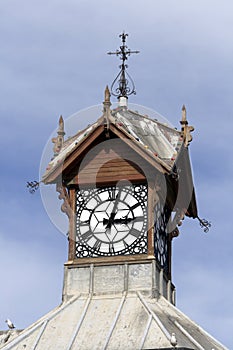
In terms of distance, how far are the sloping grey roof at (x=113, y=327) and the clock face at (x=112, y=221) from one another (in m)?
2.24

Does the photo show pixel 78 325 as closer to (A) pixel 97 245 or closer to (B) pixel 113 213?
(A) pixel 97 245

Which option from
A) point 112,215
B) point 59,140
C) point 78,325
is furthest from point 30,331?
point 59,140

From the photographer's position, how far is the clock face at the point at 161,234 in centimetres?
6059

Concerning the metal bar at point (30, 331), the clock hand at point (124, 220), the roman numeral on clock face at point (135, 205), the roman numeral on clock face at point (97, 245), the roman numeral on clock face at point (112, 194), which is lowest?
the metal bar at point (30, 331)

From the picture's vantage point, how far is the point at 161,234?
6166cm

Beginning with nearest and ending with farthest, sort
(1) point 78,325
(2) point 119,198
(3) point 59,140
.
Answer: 1. (1) point 78,325
2. (2) point 119,198
3. (3) point 59,140

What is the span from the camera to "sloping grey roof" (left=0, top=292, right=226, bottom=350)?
55188mm

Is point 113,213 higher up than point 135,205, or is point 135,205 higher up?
point 135,205

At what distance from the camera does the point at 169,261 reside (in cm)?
6250

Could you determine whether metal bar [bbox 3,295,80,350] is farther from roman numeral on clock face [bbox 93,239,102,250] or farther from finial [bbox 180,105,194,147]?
finial [bbox 180,105,194,147]

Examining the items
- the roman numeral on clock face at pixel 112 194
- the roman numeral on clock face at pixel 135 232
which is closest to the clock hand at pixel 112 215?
the roman numeral on clock face at pixel 112 194

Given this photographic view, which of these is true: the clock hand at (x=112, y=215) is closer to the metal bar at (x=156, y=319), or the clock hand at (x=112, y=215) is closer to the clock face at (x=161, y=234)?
the clock face at (x=161, y=234)

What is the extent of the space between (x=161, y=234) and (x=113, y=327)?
21.9ft

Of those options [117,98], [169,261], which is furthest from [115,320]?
[117,98]
